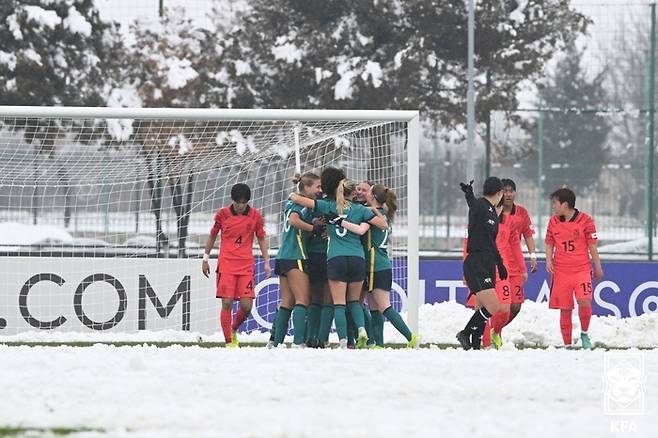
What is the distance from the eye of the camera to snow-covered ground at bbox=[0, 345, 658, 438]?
7.57m

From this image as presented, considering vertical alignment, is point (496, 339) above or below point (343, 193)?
below

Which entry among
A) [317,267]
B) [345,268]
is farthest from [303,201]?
[317,267]

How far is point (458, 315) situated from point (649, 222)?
852 centimetres

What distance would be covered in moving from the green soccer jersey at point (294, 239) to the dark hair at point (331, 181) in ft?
0.99

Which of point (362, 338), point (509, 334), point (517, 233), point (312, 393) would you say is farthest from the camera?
point (509, 334)

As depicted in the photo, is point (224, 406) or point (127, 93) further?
point (127, 93)

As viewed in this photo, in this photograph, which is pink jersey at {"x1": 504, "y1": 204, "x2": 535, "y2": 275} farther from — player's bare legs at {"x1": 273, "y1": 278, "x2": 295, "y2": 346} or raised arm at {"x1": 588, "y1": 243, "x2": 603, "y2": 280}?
player's bare legs at {"x1": 273, "y1": 278, "x2": 295, "y2": 346}

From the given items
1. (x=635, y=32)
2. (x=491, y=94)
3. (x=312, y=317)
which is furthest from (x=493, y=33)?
(x=312, y=317)

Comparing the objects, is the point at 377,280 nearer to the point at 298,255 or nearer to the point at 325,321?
the point at 325,321

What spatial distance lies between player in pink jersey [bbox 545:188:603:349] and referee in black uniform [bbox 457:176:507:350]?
4.48 ft

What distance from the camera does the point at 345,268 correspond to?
1284cm

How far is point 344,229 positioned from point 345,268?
13.5 inches

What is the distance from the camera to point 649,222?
2484 centimetres

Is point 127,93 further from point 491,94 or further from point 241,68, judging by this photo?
point 491,94
